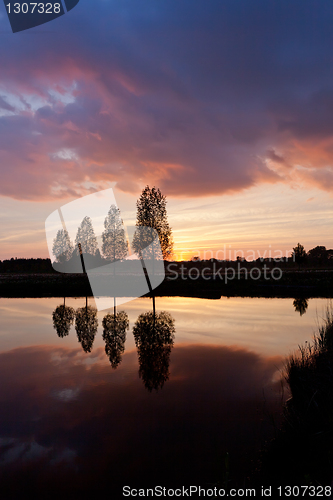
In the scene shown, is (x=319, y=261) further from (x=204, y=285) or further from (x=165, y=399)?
(x=165, y=399)

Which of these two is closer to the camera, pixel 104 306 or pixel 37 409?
pixel 37 409

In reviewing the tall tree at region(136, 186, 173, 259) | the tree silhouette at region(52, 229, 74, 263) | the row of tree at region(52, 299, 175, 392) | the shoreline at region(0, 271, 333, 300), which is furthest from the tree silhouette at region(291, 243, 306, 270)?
the row of tree at region(52, 299, 175, 392)

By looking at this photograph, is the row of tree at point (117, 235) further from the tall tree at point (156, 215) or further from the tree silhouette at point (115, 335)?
the tree silhouette at point (115, 335)

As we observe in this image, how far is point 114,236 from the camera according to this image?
5969 cm

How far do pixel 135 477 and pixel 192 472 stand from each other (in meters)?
0.98

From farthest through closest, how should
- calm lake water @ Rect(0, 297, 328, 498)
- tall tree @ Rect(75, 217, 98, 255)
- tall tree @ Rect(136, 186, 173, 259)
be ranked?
tall tree @ Rect(75, 217, 98, 255), tall tree @ Rect(136, 186, 173, 259), calm lake water @ Rect(0, 297, 328, 498)

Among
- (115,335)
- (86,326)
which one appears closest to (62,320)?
(86,326)

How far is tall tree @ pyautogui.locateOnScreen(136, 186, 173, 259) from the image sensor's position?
155 ft

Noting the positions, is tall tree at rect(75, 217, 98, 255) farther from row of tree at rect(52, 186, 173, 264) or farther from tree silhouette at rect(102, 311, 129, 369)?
tree silhouette at rect(102, 311, 129, 369)

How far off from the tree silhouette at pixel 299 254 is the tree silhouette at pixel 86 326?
62.1 metres

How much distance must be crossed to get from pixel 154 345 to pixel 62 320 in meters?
8.62

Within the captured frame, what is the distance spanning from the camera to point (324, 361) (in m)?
8.23

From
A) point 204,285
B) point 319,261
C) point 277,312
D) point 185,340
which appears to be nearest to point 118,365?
point 185,340

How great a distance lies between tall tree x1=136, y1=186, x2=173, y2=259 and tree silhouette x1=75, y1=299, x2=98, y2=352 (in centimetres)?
2397
